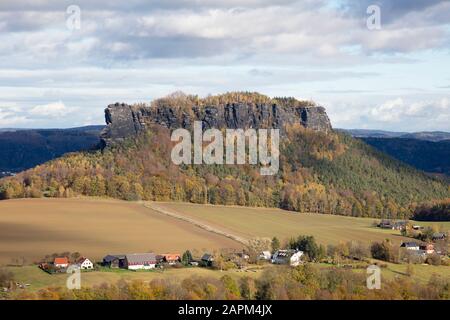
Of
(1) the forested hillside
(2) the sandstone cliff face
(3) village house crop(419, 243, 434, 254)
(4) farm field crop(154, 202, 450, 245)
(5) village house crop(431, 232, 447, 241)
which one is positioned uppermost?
(2) the sandstone cliff face

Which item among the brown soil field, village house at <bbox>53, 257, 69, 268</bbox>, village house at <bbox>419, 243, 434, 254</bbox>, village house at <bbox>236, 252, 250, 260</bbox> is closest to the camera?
village house at <bbox>53, 257, 69, 268</bbox>

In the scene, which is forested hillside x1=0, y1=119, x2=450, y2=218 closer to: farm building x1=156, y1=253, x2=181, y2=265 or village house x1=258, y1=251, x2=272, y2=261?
farm building x1=156, y1=253, x2=181, y2=265

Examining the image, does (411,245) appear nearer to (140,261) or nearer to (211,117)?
(140,261)

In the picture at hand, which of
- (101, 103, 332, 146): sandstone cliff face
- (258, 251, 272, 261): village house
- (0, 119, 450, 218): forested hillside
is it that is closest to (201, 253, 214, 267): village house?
(258, 251, 272, 261): village house

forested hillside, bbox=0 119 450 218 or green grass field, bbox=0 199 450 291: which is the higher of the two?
forested hillside, bbox=0 119 450 218

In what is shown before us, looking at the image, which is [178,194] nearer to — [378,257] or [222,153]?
[222,153]

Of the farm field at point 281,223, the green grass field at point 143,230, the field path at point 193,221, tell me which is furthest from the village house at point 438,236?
the field path at point 193,221

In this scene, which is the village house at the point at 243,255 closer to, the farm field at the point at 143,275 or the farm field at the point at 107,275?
the farm field at the point at 143,275
